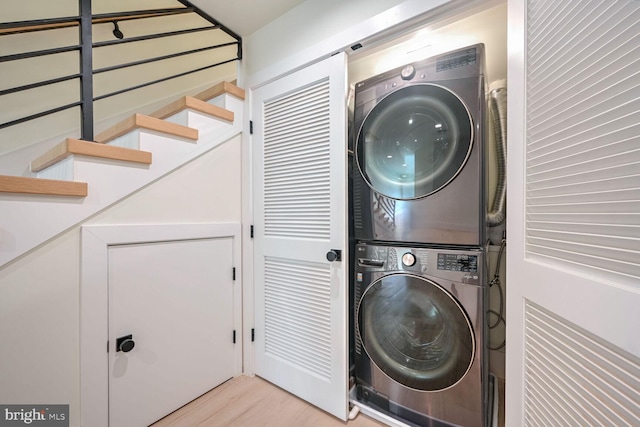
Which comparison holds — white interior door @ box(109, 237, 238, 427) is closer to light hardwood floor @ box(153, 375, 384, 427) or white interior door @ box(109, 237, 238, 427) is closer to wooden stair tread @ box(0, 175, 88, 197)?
light hardwood floor @ box(153, 375, 384, 427)

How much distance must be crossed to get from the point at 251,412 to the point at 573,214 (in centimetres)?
166

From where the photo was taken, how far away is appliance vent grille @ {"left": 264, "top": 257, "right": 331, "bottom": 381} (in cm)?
138

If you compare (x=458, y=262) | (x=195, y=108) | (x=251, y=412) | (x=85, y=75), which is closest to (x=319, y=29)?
(x=195, y=108)

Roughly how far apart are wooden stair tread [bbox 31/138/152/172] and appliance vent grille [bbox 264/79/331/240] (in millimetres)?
677

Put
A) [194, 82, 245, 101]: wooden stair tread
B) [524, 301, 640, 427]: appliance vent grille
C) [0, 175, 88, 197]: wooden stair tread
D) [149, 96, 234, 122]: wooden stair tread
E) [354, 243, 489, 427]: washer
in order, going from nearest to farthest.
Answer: [524, 301, 640, 427]: appliance vent grille, [0, 175, 88, 197]: wooden stair tread, [354, 243, 489, 427]: washer, [149, 96, 234, 122]: wooden stair tread, [194, 82, 245, 101]: wooden stair tread

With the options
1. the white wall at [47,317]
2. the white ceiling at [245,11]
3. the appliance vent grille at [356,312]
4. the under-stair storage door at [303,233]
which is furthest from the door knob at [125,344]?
the white ceiling at [245,11]

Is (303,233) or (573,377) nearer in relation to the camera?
(573,377)

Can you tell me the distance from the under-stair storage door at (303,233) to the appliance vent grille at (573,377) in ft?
2.49

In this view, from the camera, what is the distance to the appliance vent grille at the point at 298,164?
1.37m

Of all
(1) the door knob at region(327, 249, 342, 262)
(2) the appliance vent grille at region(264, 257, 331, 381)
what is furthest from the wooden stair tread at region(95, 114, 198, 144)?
(1) the door knob at region(327, 249, 342, 262)

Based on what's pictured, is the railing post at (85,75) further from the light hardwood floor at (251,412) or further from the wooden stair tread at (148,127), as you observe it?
the light hardwood floor at (251,412)

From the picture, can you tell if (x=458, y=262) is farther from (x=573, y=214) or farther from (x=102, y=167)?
(x=102, y=167)

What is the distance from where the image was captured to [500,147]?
133cm

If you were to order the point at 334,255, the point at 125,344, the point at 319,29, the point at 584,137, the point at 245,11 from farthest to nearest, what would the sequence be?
the point at 245,11, the point at 319,29, the point at 334,255, the point at 125,344, the point at 584,137
